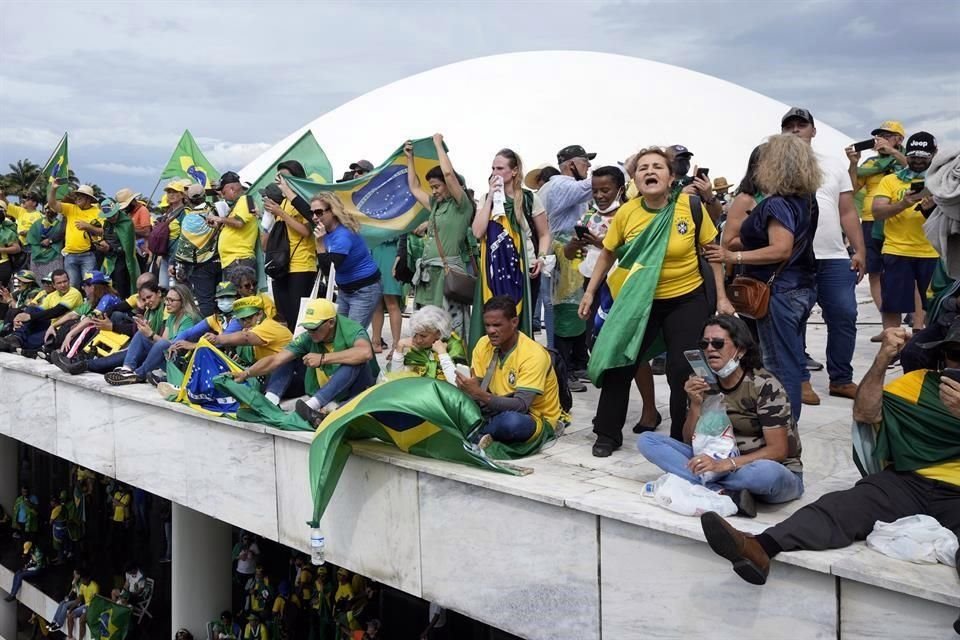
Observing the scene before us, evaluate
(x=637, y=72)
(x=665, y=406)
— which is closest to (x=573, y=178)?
(x=665, y=406)

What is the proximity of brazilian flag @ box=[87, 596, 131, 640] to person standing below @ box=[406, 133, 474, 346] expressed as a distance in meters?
6.52

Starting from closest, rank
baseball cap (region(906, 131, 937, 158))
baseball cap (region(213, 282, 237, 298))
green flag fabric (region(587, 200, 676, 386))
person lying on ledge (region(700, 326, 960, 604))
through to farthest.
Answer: person lying on ledge (region(700, 326, 960, 604)) < green flag fabric (region(587, 200, 676, 386)) < baseball cap (region(906, 131, 937, 158)) < baseball cap (region(213, 282, 237, 298))

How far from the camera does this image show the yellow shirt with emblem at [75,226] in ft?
30.5

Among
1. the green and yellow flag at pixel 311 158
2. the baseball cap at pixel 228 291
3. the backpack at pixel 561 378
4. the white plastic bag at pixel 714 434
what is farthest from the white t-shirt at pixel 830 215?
the green and yellow flag at pixel 311 158

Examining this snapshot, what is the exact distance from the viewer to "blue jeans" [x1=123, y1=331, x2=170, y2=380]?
690 cm

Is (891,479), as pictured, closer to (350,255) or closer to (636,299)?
(636,299)

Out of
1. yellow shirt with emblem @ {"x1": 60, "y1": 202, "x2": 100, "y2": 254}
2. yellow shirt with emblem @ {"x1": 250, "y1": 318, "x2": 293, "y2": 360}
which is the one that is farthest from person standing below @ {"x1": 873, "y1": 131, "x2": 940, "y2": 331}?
yellow shirt with emblem @ {"x1": 60, "y1": 202, "x2": 100, "y2": 254}

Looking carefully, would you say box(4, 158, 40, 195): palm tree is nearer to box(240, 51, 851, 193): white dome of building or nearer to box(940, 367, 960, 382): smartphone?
box(240, 51, 851, 193): white dome of building

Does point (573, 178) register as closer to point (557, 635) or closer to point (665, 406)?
point (665, 406)

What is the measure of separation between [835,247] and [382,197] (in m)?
3.25

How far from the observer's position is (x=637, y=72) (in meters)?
48.3

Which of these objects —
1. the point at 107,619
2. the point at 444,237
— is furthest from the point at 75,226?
the point at 444,237

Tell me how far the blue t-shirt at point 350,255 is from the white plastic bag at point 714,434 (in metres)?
3.02

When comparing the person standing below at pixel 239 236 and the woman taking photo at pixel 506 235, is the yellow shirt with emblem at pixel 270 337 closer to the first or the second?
the person standing below at pixel 239 236
